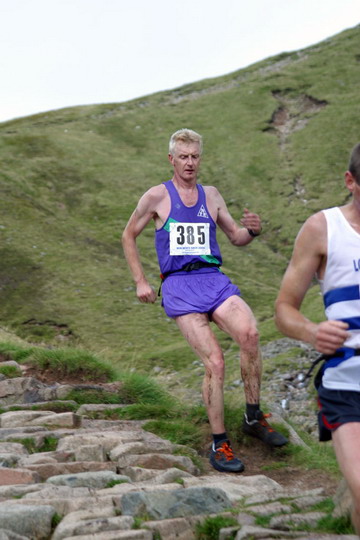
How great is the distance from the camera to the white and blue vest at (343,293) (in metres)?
4.59

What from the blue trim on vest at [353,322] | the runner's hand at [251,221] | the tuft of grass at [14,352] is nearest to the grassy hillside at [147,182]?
the tuft of grass at [14,352]

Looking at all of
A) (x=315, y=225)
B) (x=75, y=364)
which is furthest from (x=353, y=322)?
(x=75, y=364)

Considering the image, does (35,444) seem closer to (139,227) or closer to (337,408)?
(139,227)

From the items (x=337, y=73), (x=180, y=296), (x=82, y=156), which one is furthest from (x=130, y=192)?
(x=180, y=296)

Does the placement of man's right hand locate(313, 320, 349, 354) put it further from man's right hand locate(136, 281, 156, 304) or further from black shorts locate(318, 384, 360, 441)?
man's right hand locate(136, 281, 156, 304)

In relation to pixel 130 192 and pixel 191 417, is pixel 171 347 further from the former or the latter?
pixel 130 192

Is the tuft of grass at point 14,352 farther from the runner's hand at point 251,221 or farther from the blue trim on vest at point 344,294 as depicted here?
the blue trim on vest at point 344,294

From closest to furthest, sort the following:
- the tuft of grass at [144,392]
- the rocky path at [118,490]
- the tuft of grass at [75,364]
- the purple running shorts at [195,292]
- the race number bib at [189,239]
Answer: the rocky path at [118,490], the purple running shorts at [195,292], the race number bib at [189,239], the tuft of grass at [144,392], the tuft of grass at [75,364]

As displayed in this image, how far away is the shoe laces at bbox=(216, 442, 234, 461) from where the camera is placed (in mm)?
7758

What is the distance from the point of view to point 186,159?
8648 mm

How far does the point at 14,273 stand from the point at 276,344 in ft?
40.0

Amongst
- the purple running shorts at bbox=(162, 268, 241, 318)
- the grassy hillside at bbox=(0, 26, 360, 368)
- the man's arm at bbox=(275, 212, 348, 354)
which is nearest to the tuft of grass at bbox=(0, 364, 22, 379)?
the purple running shorts at bbox=(162, 268, 241, 318)

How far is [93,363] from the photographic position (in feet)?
38.2

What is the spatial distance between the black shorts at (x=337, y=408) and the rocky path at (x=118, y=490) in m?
0.67
